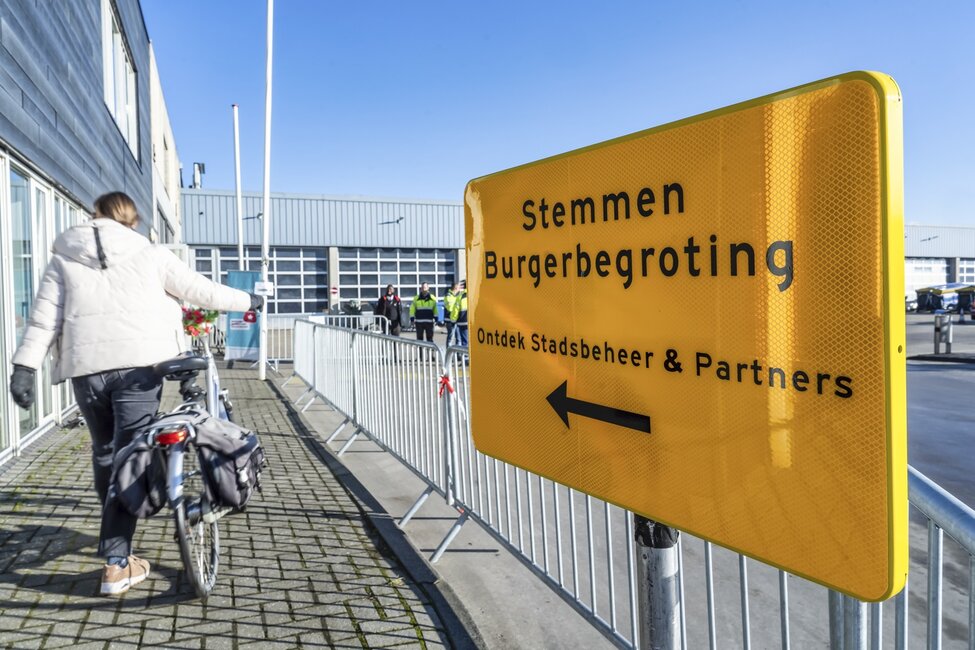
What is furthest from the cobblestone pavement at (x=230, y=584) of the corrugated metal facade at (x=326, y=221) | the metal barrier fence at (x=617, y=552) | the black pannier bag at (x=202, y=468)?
the corrugated metal facade at (x=326, y=221)

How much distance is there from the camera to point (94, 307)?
10.9 feet

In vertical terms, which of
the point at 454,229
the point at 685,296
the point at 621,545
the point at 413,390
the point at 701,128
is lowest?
the point at 621,545

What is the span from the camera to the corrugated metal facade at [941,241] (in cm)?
4966

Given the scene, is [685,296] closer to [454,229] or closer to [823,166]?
[823,166]

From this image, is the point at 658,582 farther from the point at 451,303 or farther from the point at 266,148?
the point at 451,303

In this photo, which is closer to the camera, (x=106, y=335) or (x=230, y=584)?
(x=106, y=335)

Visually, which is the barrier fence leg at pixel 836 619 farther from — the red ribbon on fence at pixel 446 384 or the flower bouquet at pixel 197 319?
the flower bouquet at pixel 197 319

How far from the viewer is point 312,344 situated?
954 cm

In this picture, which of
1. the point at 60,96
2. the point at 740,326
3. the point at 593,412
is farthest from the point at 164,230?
the point at 740,326

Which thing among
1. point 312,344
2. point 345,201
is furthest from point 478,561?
point 345,201

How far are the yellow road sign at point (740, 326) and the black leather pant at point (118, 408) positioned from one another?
7.28 ft

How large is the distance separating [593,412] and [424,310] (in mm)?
16645

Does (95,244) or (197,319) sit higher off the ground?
(95,244)

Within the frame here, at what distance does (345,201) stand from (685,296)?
33.2 m
